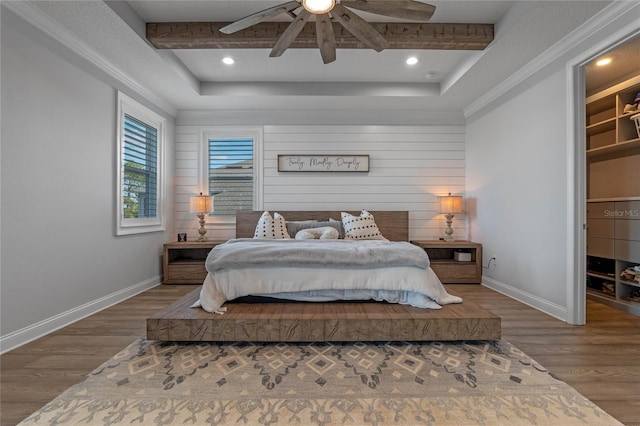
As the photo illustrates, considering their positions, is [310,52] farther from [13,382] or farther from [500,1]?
[13,382]

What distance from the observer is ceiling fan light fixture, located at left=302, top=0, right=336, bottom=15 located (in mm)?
1863

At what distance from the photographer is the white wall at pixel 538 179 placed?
261 centimetres

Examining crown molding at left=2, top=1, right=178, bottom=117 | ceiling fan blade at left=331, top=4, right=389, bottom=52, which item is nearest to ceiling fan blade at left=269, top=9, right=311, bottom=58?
ceiling fan blade at left=331, top=4, right=389, bottom=52

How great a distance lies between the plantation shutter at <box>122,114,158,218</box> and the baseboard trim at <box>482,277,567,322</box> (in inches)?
182

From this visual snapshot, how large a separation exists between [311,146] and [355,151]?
696 millimetres

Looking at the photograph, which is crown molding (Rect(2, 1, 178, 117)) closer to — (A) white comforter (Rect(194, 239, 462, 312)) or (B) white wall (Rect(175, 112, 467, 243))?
(B) white wall (Rect(175, 112, 467, 243))

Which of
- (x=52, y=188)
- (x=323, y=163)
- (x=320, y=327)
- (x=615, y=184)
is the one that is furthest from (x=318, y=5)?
(x=615, y=184)

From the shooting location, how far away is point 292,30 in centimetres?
216

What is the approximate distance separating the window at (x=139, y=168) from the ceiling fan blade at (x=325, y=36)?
249cm

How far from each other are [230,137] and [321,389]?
396 centimetres

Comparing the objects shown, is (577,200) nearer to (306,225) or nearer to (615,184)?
(615,184)

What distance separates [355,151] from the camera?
4.64 m

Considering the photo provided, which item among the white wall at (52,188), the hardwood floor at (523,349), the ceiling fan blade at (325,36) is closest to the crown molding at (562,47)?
the ceiling fan blade at (325,36)

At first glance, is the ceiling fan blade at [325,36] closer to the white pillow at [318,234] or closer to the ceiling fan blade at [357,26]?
the ceiling fan blade at [357,26]
